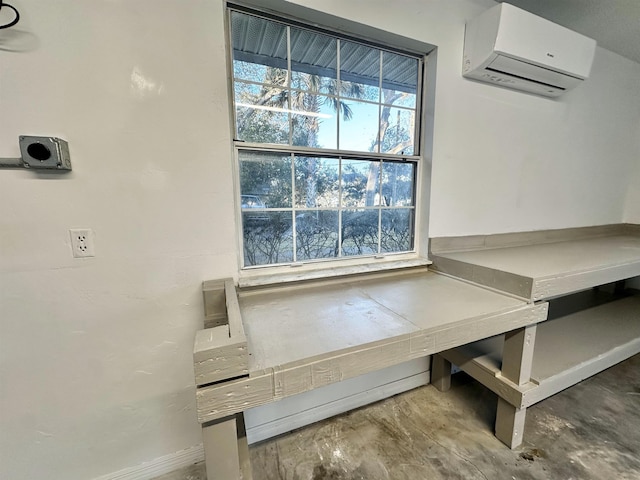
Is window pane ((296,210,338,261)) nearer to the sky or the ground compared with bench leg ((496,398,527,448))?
nearer to the sky

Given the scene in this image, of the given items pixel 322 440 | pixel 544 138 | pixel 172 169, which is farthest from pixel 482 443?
pixel 544 138

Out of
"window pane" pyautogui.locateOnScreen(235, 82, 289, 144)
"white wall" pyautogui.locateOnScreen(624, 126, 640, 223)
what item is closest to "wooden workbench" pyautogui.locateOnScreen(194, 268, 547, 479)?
"window pane" pyautogui.locateOnScreen(235, 82, 289, 144)

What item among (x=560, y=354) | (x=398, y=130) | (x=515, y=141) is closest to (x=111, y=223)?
(x=398, y=130)

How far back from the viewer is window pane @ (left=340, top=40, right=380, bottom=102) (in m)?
1.53

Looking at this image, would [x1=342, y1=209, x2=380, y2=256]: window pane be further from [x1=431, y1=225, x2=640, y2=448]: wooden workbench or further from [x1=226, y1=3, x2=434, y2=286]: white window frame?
[x1=431, y1=225, x2=640, y2=448]: wooden workbench

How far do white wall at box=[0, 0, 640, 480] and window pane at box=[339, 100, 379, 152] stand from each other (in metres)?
0.42

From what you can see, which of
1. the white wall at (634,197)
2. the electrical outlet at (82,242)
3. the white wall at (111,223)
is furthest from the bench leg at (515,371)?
the white wall at (634,197)

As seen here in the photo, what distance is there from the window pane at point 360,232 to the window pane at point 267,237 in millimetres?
367

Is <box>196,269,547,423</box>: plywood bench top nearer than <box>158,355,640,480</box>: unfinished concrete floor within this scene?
Yes

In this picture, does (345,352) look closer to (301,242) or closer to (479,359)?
(301,242)

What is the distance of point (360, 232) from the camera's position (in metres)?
1.69

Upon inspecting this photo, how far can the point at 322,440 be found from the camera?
145 cm

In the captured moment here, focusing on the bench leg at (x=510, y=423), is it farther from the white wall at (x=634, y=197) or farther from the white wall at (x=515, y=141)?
the white wall at (x=634, y=197)

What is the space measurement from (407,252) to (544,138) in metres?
1.55
